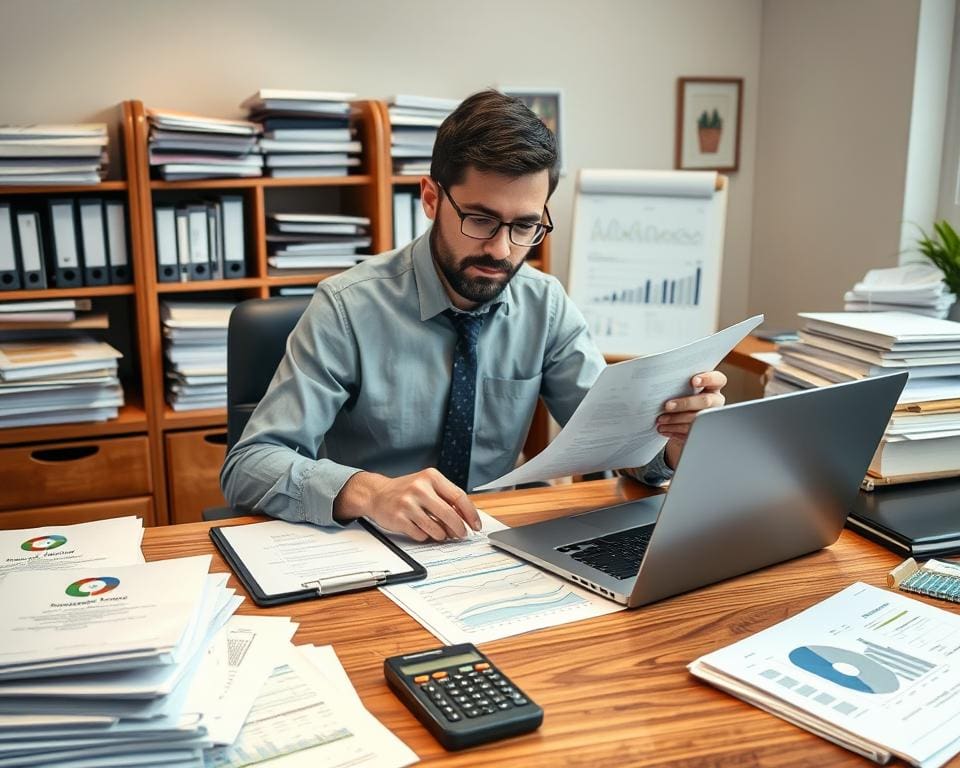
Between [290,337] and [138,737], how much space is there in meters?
0.91

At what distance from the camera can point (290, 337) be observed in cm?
158

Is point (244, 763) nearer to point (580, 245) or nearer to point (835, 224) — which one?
point (580, 245)

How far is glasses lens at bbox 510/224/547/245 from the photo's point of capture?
150 cm

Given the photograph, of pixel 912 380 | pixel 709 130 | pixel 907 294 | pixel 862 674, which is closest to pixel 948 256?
pixel 907 294

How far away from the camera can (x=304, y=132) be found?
265 centimetres

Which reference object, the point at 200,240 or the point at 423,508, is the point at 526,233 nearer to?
the point at 423,508

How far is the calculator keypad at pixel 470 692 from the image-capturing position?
826 mm

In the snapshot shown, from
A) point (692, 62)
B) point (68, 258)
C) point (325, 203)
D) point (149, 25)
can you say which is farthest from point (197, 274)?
point (692, 62)

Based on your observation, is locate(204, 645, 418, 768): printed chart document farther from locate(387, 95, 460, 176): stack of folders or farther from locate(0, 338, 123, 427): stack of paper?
locate(387, 95, 460, 176): stack of folders

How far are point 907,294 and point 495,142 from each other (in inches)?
51.2

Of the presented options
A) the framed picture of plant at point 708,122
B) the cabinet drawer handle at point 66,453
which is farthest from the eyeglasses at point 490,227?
the framed picture of plant at point 708,122

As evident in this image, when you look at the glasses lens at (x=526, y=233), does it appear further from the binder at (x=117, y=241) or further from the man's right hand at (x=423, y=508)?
the binder at (x=117, y=241)

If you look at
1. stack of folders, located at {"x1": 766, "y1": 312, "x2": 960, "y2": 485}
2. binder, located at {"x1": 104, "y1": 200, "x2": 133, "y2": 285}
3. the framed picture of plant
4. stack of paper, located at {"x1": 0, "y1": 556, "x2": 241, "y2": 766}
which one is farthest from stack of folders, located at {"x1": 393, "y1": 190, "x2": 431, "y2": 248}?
stack of paper, located at {"x1": 0, "y1": 556, "x2": 241, "y2": 766}

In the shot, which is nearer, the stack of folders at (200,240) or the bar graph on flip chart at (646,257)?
the stack of folders at (200,240)
